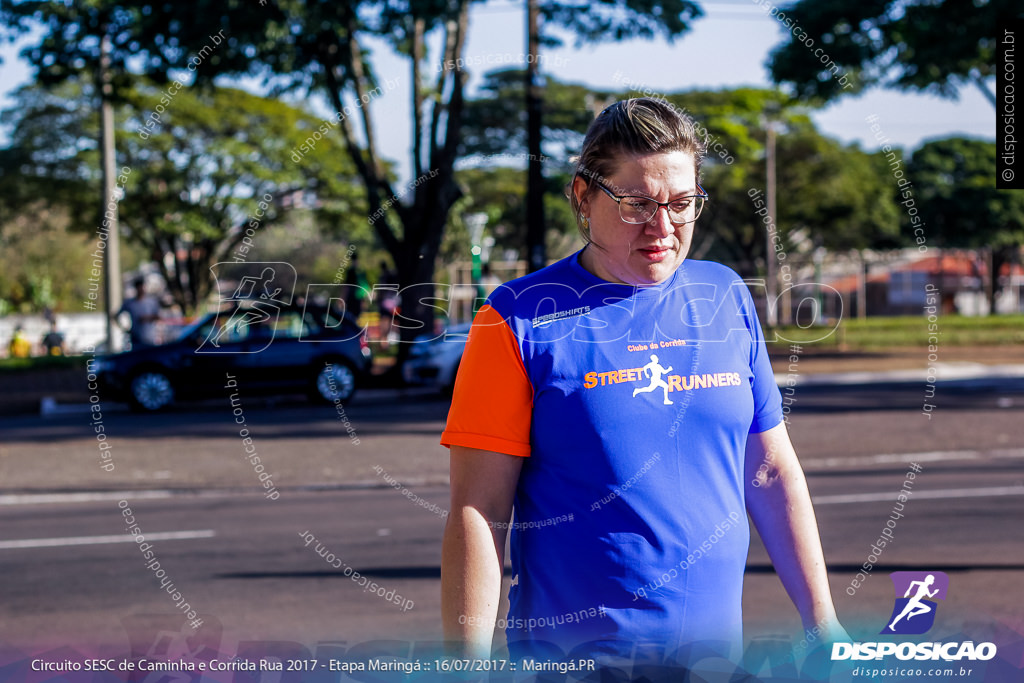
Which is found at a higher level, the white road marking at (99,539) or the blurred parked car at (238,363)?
the blurred parked car at (238,363)

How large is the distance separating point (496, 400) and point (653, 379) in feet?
0.93

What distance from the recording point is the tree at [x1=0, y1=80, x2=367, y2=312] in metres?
30.6

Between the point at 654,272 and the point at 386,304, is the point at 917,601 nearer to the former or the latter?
the point at 654,272

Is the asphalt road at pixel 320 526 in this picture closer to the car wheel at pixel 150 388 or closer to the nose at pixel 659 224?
the nose at pixel 659 224

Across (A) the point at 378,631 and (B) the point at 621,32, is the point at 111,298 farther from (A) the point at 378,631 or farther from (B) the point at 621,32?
(A) the point at 378,631

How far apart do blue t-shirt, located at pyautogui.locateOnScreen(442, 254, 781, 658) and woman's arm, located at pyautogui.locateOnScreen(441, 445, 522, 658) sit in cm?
5

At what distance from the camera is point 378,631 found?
4.79 m

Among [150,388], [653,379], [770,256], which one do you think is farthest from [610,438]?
[150,388]

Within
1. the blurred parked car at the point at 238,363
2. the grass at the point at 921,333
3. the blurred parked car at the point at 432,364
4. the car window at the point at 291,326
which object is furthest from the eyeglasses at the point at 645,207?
the grass at the point at 921,333

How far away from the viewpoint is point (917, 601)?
90.8 inches

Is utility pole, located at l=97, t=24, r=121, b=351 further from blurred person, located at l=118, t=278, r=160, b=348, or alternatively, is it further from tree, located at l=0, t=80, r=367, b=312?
tree, located at l=0, t=80, r=367, b=312

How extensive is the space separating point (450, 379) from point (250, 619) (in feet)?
34.0

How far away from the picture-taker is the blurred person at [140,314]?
14789 mm

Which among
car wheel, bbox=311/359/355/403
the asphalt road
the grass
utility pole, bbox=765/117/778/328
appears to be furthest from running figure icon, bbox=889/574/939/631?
the grass
